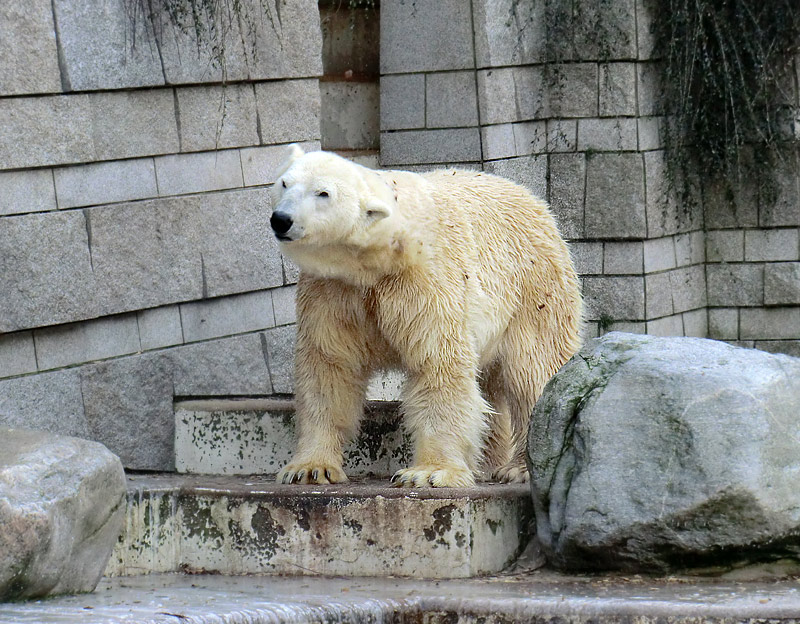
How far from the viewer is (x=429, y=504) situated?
436 centimetres

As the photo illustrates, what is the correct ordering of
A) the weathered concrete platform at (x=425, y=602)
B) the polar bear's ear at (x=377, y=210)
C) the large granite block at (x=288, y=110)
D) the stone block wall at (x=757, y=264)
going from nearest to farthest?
1. the weathered concrete platform at (x=425, y=602)
2. the polar bear's ear at (x=377, y=210)
3. the large granite block at (x=288, y=110)
4. the stone block wall at (x=757, y=264)

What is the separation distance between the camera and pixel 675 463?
13.6 feet

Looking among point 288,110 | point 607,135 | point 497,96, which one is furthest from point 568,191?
point 288,110

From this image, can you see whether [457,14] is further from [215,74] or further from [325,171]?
[325,171]

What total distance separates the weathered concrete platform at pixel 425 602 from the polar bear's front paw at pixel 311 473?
43 cm

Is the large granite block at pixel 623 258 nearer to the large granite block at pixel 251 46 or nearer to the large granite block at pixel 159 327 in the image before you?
the large granite block at pixel 251 46

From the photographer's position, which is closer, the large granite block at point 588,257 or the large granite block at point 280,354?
the large granite block at point 280,354

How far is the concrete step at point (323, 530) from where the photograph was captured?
4363 millimetres

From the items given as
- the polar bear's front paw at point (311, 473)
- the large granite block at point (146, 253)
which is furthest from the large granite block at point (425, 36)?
the polar bear's front paw at point (311, 473)

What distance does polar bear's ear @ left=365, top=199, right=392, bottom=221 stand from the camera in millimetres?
4461

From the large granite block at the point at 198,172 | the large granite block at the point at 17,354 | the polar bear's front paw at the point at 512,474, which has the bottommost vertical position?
the polar bear's front paw at the point at 512,474

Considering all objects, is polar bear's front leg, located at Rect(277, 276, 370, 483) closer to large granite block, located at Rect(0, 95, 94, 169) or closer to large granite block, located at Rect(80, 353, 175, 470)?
large granite block, located at Rect(80, 353, 175, 470)

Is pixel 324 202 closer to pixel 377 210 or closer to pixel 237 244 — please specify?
pixel 377 210

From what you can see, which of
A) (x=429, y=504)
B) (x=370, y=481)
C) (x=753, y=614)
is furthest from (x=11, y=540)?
(x=753, y=614)
